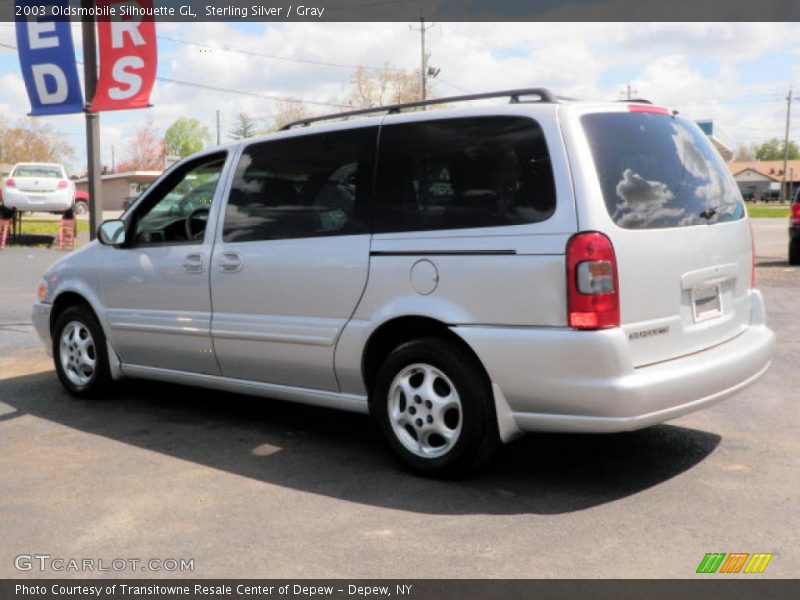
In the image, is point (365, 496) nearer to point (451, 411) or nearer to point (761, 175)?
point (451, 411)

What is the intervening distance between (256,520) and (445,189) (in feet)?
6.05

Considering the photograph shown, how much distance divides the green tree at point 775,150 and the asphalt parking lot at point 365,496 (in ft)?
594

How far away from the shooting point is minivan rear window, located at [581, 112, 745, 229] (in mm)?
4152

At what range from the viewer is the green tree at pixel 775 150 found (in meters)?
172

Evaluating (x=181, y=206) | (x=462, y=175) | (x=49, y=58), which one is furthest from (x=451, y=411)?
(x=49, y=58)

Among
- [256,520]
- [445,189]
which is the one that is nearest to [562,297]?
[445,189]

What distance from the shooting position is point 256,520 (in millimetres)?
4004

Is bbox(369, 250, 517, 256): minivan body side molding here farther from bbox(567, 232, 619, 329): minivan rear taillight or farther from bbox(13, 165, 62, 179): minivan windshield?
bbox(13, 165, 62, 179): minivan windshield

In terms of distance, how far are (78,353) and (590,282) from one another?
414 cm

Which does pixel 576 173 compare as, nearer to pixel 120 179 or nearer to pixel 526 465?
pixel 526 465

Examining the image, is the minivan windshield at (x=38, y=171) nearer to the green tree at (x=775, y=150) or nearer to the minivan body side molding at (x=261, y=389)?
the minivan body side molding at (x=261, y=389)

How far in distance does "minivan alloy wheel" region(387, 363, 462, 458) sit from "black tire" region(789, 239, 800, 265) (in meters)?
13.5

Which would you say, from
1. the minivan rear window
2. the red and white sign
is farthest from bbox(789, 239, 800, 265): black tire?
the minivan rear window

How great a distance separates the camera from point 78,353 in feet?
21.4
